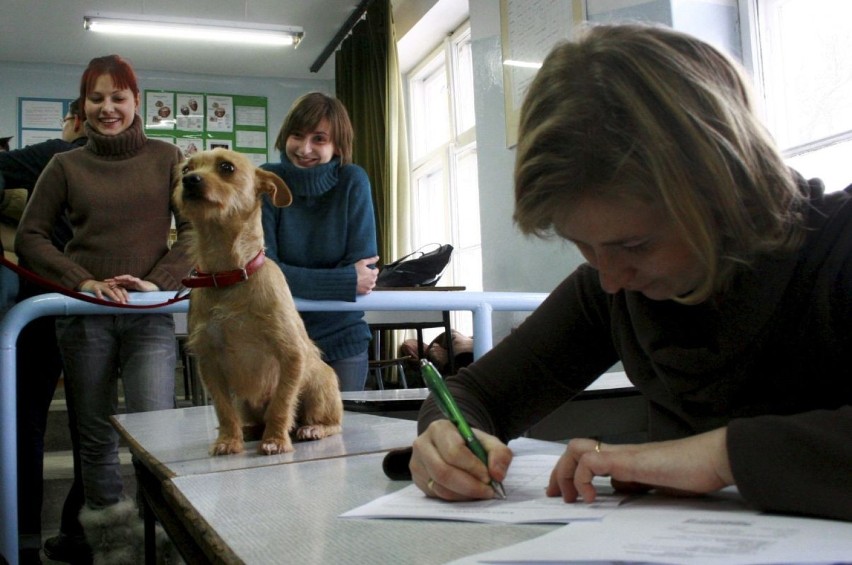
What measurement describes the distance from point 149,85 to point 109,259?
567 cm

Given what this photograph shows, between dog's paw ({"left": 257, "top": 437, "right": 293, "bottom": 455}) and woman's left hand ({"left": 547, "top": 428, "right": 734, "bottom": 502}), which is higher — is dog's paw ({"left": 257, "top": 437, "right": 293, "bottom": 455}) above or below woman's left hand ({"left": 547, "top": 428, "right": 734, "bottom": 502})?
below

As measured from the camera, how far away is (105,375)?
201 cm

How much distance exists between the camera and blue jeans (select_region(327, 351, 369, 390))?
206 cm

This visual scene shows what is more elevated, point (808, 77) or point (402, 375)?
point (808, 77)

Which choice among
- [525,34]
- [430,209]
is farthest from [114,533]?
[430,209]

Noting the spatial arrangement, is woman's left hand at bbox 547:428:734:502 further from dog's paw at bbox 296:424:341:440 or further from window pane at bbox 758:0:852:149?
window pane at bbox 758:0:852:149

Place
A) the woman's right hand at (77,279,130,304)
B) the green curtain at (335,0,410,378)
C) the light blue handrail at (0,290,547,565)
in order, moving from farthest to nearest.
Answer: the green curtain at (335,0,410,378) → the woman's right hand at (77,279,130,304) → the light blue handrail at (0,290,547,565)

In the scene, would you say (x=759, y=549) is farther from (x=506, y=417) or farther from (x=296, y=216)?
(x=296, y=216)

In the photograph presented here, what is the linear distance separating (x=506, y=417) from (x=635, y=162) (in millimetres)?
470

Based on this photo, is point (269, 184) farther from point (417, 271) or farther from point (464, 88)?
point (464, 88)

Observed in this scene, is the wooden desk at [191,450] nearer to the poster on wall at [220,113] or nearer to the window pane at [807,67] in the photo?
the window pane at [807,67]

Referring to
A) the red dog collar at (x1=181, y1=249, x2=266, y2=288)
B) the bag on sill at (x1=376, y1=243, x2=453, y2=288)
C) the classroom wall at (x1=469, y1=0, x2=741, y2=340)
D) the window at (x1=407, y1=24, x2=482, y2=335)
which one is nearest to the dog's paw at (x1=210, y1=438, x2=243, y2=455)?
the red dog collar at (x1=181, y1=249, x2=266, y2=288)

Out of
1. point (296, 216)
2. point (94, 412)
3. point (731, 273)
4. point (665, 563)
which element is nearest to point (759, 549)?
point (665, 563)

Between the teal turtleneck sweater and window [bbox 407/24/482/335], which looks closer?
the teal turtleneck sweater
